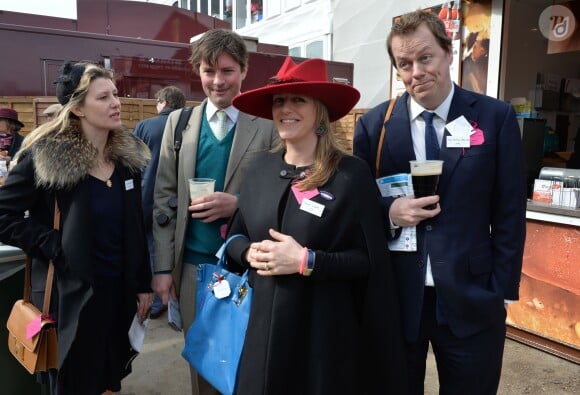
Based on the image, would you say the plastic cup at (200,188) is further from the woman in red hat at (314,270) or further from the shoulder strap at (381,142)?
the shoulder strap at (381,142)

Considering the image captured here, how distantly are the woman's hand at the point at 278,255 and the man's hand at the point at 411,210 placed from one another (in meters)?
0.47

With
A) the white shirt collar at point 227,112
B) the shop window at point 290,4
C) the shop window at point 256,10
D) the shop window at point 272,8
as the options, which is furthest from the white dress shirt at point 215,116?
the shop window at point 256,10

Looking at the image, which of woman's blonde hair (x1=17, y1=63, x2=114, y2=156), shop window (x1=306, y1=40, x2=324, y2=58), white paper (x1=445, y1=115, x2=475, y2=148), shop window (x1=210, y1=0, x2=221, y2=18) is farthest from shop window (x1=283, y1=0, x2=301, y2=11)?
white paper (x1=445, y1=115, x2=475, y2=148)

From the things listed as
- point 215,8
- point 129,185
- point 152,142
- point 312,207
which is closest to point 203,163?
point 129,185

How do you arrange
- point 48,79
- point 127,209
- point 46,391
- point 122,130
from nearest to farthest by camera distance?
point 127,209 < point 122,130 < point 46,391 < point 48,79

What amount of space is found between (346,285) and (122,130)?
57.0 inches

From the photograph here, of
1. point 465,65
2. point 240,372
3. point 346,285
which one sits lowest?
point 240,372

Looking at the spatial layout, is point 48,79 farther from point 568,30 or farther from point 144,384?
point 568,30

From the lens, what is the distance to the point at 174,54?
26.2 ft

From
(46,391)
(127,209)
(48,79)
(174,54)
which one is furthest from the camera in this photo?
(174,54)

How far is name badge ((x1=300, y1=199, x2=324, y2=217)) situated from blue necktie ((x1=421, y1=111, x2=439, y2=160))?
0.59 m

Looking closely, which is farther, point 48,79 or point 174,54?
point 174,54

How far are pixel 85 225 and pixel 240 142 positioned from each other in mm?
810

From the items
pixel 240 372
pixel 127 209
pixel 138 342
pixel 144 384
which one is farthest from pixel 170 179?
pixel 144 384
